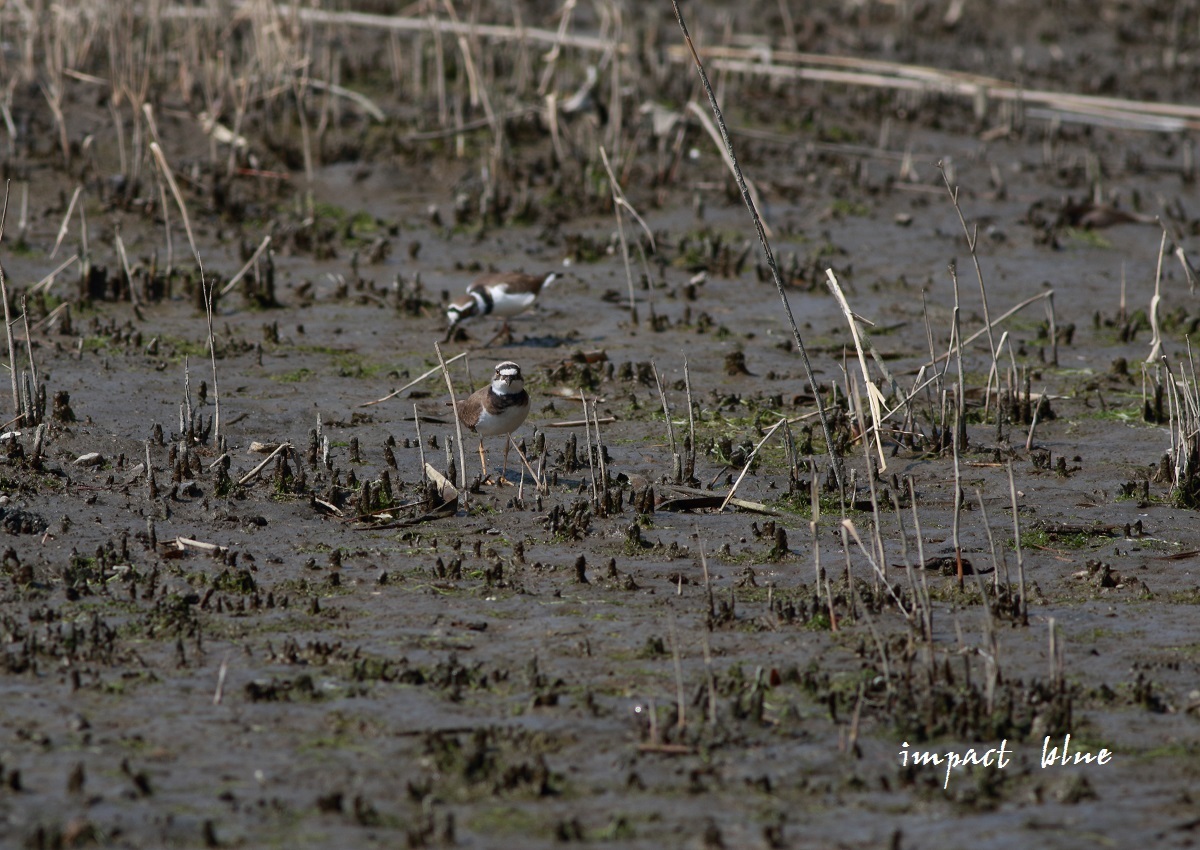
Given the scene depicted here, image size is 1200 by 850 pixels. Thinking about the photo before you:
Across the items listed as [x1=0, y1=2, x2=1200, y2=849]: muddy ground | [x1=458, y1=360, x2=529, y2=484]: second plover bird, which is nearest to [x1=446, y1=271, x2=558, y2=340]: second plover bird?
[x1=0, y1=2, x2=1200, y2=849]: muddy ground

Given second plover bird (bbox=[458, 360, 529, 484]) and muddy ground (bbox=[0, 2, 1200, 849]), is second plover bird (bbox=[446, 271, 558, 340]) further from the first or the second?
second plover bird (bbox=[458, 360, 529, 484])

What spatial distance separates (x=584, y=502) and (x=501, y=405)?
843 millimetres

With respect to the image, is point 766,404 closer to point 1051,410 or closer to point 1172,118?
point 1051,410

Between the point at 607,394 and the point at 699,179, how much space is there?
505cm

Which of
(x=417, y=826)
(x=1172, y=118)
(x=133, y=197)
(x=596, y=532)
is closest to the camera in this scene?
(x=417, y=826)

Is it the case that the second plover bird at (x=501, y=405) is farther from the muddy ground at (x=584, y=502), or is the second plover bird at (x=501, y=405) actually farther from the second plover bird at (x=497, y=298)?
the second plover bird at (x=497, y=298)

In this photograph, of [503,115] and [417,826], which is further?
[503,115]

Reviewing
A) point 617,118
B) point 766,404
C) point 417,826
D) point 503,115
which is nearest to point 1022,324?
point 766,404

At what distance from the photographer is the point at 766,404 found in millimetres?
9125

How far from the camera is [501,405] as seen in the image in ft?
25.1

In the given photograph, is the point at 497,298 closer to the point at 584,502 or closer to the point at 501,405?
the point at 501,405

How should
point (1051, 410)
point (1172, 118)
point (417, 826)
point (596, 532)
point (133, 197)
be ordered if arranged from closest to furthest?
1. point (417, 826)
2. point (596, 532)
3. point (1051, 410)
4. point (133, 197)
5. point (1172, 118)

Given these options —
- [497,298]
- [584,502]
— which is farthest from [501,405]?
[497,298]

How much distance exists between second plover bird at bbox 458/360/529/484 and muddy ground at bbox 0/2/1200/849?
32 cm
